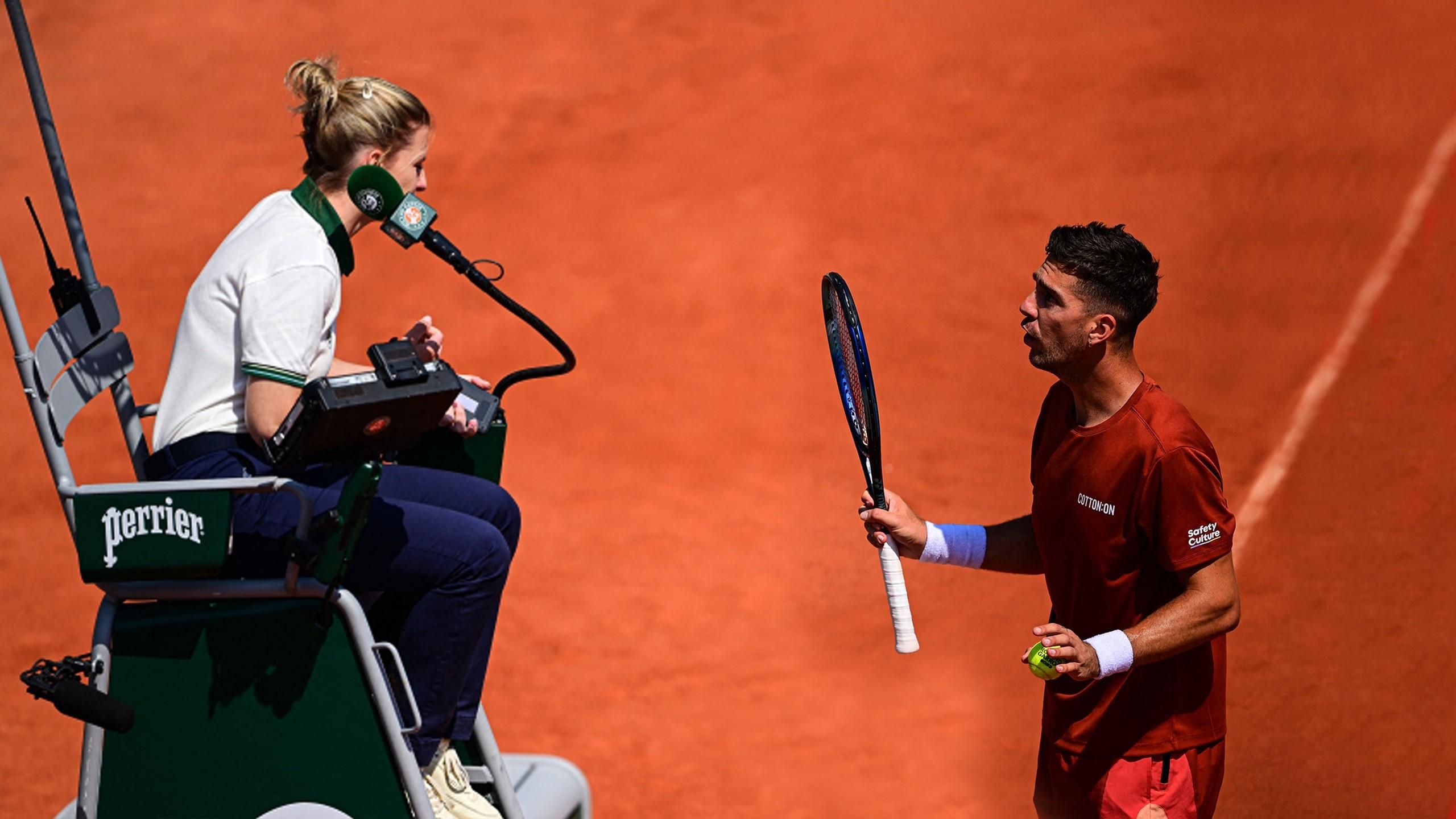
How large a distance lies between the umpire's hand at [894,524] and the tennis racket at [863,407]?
0.02m

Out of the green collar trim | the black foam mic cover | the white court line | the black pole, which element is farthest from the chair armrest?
the white court line

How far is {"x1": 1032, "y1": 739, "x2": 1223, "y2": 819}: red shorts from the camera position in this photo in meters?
3.12

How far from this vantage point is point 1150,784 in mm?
3129

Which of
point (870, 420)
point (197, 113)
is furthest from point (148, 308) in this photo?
point (870, 420)

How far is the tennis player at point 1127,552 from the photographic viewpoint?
2992mm

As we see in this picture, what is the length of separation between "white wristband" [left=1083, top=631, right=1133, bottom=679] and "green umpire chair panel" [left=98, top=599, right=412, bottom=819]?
142 centimetres

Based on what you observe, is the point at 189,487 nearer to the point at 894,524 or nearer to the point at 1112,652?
the point at 894,524

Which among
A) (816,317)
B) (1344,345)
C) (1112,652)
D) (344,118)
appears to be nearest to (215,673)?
(344,118)

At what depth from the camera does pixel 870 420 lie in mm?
3303

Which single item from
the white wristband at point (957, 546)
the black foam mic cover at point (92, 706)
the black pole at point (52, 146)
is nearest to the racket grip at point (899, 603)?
the white wristband at point (957, 546)

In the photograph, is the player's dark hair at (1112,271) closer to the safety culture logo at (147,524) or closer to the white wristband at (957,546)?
the white wristband at (957,546)

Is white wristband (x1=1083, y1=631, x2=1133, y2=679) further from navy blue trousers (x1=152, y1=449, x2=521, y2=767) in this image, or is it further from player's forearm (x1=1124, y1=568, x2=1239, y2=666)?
navy blue trousers (x1=152, y1=449, x2=521, y2=767)

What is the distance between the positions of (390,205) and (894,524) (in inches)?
52.0

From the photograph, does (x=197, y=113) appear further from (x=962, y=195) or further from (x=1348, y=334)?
(x=1348, y=334)
